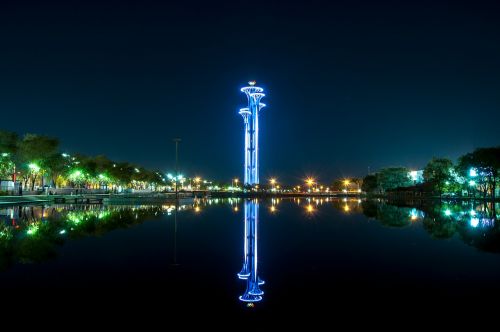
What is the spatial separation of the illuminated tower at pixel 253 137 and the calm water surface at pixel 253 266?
96.1 metres

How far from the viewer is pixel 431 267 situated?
13680 millimetres

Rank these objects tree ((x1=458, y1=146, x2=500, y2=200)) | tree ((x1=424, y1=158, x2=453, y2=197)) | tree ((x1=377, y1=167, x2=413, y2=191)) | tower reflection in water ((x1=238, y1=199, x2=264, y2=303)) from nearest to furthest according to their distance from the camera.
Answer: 1. tower reflection in water ((x1=238, y1=199, x2=264, y2=303))
2. tree ((x1=458, y1=146, x2=500, y2=200))
3. tree ((x1=424, y1=158, x2=453, y2=197))
4. tree ((x1=377, y1=167, x2=413, y2=191))

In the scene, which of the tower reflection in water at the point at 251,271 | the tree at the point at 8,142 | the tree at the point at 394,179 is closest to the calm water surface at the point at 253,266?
the tower reflection in water at the point at 251,271

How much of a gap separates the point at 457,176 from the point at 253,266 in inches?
2976

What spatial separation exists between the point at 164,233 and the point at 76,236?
411 cm

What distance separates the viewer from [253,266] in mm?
13992

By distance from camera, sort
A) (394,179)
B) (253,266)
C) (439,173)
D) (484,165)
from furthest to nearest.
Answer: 1. (394,179)
2. (439,173)
3. (484,165)
4. (253,266)

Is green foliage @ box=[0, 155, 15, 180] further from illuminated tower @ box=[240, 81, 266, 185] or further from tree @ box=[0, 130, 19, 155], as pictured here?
illuminated tower @ box=[240, 81, 266, 185]

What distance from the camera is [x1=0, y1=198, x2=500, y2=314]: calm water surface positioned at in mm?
10328

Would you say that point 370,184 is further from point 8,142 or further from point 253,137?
point 8,142

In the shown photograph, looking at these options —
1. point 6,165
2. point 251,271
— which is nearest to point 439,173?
point 6,165

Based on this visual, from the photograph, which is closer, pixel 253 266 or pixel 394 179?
pixel 253 266

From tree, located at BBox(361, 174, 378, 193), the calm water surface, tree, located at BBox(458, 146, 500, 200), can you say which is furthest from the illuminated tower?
the calm water surface

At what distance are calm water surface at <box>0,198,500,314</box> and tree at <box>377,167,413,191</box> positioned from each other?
87.8m
